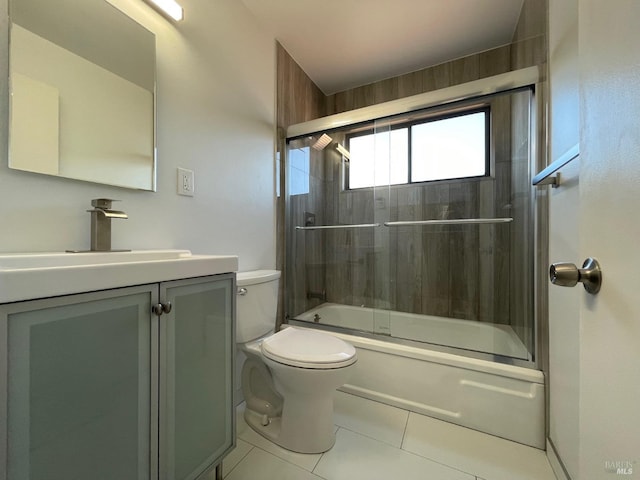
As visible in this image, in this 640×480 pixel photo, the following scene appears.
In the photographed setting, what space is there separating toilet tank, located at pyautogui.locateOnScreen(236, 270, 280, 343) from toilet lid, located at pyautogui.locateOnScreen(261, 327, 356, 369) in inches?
4.9

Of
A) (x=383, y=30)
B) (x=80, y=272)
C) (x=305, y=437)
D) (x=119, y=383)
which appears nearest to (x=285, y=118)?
(x=383, y=30)

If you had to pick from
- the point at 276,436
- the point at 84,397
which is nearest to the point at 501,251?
the point at 276,436

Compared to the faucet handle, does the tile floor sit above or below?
below

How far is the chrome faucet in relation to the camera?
86cm

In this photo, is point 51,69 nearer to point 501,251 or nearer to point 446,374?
point 446,374

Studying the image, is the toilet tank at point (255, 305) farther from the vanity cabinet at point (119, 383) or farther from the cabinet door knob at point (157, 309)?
the cabinet door knob at point (157, 309)

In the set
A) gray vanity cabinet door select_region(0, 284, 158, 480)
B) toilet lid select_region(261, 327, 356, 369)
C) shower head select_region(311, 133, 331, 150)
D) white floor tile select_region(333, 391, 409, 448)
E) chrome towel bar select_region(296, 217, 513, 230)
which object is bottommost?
white floor tile select_region(333, 391, 409, 448)

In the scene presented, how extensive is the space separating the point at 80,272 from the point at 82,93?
0.71 meters

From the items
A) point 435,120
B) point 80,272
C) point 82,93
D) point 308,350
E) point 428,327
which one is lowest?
point 428,327

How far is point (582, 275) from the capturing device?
407 millimetres

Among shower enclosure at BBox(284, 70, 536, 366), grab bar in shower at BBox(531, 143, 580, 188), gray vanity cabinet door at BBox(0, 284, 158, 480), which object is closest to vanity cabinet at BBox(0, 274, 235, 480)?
gray vanity cabinet door at BBox(0, 284, 158, 480)

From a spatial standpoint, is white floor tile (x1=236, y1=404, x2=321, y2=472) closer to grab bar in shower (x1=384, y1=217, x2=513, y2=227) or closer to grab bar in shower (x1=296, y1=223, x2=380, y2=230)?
grab bar in shower (x1=296, y1=223, x2=380, y2=230)

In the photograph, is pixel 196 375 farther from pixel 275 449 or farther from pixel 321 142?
pixel 321 142

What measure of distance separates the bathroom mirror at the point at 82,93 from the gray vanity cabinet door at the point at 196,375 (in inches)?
21.3
